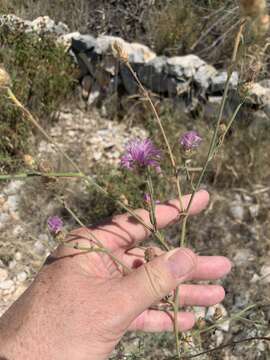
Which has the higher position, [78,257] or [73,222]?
[78,257]

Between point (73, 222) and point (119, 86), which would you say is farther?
point (119, 86)

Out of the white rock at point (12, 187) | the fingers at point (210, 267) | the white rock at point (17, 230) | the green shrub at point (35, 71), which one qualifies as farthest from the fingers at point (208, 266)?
the green shrub at point (35, 71)

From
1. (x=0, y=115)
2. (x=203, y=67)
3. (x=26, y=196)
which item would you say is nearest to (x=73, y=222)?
(x=26, y=196)

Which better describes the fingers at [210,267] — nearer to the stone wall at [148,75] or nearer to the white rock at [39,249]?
the white rock at [39,249]

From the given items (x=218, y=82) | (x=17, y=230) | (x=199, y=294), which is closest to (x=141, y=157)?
(x=199, y=294)

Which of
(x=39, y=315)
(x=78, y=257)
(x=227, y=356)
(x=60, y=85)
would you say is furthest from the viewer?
(x=60, y=85)

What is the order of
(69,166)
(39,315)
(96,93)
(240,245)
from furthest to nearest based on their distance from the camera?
1. (96,93)
2. (69,166)
3. (240,245)
4. (39,315)

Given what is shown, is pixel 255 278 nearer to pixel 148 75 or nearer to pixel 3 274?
pixel 3 274

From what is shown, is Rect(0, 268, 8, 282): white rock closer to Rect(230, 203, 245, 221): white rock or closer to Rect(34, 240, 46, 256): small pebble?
Rect(34, 240, 46, 256): small pebble

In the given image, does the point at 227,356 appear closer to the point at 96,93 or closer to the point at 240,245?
the point at 240,245

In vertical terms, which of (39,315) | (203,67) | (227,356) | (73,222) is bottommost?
(227,356)
